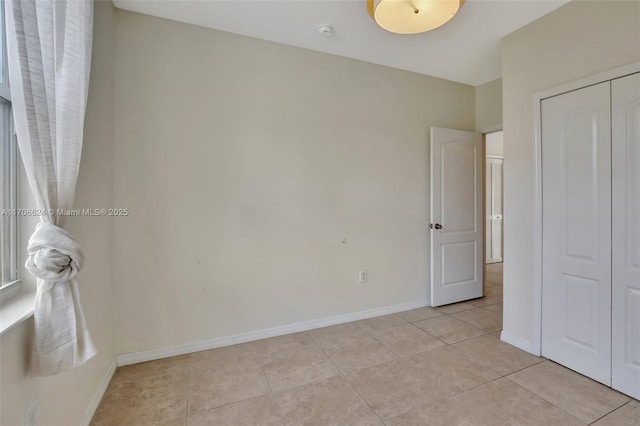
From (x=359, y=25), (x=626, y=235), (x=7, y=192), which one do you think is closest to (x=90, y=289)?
(x=7, y=192)

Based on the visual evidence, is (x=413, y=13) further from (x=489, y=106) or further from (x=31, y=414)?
(x=31, y=414)

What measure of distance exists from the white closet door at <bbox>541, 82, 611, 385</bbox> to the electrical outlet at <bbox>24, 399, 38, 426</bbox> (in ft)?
10.3

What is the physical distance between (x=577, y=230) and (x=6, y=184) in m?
3.29

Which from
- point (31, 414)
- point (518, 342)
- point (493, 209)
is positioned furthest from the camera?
point (493, 209)

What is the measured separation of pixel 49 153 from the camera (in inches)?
43.5

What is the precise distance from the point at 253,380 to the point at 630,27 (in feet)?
11.2

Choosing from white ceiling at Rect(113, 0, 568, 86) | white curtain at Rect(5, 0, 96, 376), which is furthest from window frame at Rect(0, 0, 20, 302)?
white ceiling at Rect(113, 0, 568, 86)

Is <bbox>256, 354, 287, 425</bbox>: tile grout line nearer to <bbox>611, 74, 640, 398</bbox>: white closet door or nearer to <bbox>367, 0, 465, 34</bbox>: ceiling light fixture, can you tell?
<bbox>611, 74, 640, 398</bbox>: white closet door

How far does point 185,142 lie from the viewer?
229cm

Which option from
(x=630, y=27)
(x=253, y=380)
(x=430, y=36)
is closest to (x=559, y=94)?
(x=630, y=27)

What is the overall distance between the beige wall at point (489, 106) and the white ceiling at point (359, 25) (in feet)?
1.51

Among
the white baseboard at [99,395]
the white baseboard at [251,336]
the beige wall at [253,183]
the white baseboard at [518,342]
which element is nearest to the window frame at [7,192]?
the white baseboard at [99,395]

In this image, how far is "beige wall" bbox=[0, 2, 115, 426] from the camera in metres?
0.99

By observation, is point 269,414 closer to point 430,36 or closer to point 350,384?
point 350,384
